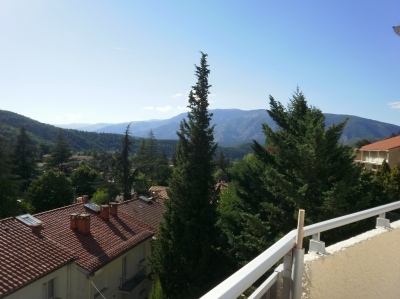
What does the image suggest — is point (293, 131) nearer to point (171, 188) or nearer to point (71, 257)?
point (171, 188)

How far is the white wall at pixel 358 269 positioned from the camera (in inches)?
84.9

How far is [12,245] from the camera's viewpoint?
11.0 metres

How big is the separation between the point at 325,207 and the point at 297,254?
7235 mm

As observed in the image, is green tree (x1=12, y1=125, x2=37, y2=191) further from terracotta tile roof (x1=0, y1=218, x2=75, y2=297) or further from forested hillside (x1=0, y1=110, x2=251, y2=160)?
forested hillside (x1=0, y1=110, x2=251, y2=160)

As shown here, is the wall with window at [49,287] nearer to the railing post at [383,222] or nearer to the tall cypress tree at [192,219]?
the tall cypress tree at [192,219]

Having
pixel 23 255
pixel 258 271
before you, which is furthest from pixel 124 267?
pixel 258 271

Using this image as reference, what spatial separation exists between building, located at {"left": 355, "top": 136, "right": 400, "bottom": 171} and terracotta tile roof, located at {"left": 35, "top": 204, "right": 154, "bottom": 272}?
73.9 ft

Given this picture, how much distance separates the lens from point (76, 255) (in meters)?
12.1

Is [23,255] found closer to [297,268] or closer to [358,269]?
[358,269]

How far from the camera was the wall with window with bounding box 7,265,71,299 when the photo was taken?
370 inches

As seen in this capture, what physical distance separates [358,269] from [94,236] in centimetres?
1365

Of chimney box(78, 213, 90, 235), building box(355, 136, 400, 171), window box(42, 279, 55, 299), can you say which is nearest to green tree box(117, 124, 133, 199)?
chimney box(78, 213, 90, 235)

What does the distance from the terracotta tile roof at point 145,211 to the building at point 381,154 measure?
1955 centimetres

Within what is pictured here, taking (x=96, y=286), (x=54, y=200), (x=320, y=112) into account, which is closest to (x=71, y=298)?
(x=96, y=286)
